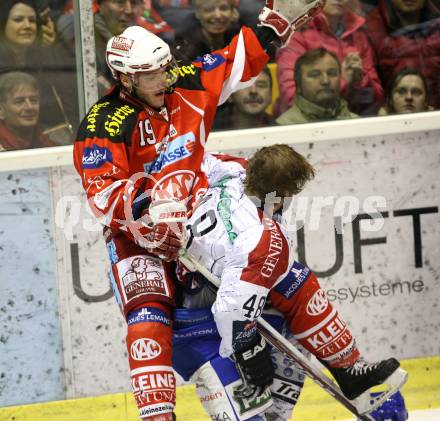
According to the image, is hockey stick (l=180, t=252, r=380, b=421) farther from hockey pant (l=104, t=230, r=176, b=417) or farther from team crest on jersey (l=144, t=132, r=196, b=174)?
team crest on jersey (l=144, t=132, r=196, b=174)

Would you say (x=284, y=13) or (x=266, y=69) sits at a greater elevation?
(x=284, y=13)

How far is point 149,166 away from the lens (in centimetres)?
380

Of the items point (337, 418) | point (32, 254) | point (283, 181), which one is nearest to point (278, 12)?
point (283, 181)

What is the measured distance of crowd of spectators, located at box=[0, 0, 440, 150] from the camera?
4492 mm

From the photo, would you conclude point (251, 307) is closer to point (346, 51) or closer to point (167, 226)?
point (167, 226)

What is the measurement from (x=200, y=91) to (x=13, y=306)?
4.11 ft

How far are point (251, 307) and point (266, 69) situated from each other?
1.62m

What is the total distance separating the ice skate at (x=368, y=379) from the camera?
387 centimetres

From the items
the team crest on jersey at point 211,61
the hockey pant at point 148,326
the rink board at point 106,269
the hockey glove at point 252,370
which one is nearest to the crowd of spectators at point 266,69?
the rink board at point 106,269

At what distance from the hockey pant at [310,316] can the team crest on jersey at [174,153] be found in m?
0.51

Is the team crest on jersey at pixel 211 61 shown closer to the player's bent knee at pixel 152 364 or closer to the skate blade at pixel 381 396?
the player's bent knee at pixel 152 364

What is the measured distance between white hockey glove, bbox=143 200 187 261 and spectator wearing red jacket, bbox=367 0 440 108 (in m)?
1.67

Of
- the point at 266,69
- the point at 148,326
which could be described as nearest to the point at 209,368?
the point at 148,326

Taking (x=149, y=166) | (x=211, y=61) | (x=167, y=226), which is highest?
(x=211, y=61)
